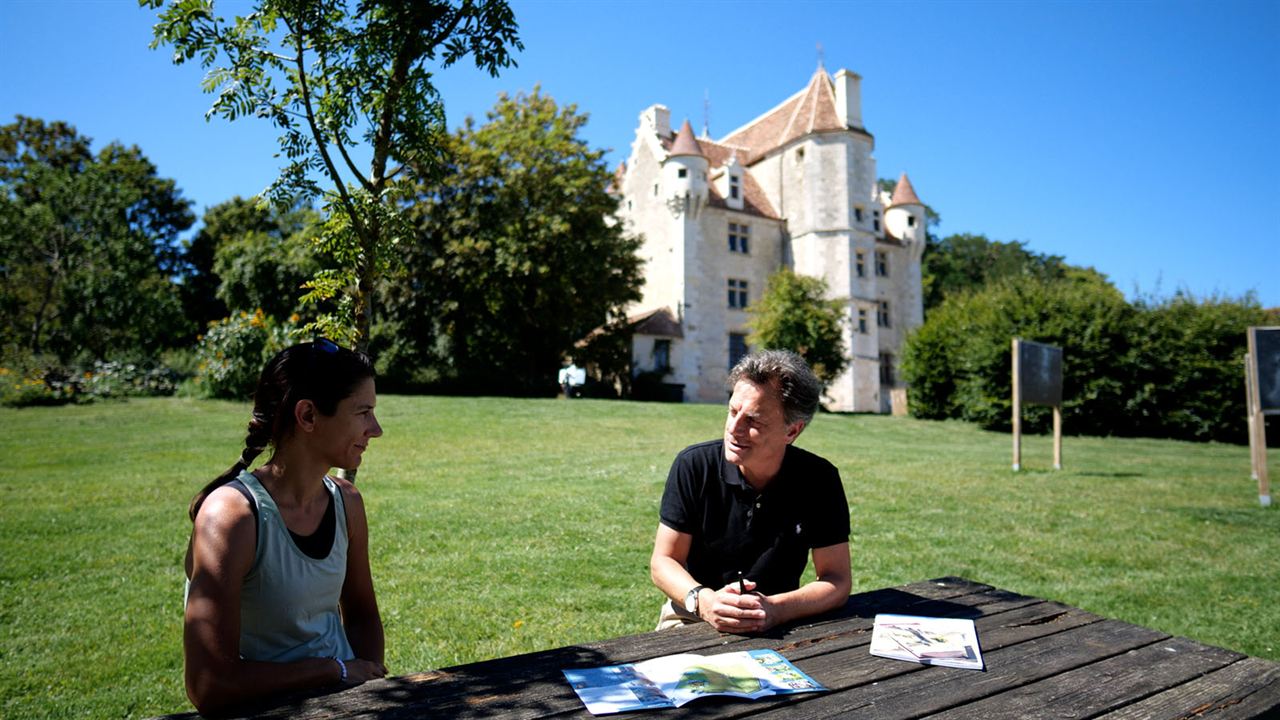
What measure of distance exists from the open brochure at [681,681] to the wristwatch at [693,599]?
590mm

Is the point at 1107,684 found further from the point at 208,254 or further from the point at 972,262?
the point at 972,262

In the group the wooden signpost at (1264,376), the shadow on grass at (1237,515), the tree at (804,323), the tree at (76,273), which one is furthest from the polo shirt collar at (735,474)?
the tree at (76,273)

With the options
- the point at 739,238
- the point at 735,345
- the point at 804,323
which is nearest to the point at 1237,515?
the point at 804,323

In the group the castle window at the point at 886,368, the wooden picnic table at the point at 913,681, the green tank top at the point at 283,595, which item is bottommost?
the wooden picnic table at the point at 913,681

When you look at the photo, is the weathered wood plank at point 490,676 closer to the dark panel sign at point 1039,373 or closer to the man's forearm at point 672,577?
the man's forearm at point 672,577

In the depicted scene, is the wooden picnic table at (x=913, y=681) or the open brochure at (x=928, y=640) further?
the open brochure at (x=928, y=640)

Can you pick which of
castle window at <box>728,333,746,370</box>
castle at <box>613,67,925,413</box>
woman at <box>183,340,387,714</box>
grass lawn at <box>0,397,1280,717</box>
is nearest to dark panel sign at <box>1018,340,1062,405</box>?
grass lawn at <box>0,397,1280,717</box>

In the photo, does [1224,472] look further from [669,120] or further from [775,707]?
[669,120]

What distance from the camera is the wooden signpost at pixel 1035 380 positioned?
1378cm

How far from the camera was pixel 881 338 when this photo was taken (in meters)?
44.8

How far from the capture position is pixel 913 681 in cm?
228

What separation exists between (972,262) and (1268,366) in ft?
205

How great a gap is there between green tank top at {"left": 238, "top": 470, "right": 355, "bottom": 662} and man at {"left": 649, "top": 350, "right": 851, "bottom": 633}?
133 cm

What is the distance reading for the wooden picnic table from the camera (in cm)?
202
